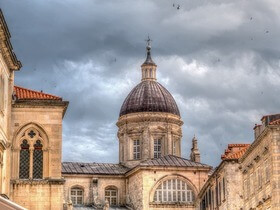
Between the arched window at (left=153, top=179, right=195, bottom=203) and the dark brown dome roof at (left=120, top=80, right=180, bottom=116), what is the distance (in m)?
9.65

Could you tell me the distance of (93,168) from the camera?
234 ft

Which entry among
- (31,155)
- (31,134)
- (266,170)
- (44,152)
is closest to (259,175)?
(266,170)

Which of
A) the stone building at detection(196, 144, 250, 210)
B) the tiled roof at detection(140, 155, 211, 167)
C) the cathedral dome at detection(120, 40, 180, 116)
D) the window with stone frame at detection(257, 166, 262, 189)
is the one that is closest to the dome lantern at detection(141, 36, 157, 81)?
the cathedral dome at detection(120, 40, 180, 116)

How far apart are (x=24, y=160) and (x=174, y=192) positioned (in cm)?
3278

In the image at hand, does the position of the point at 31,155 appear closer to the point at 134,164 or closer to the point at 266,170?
the point at 266,170

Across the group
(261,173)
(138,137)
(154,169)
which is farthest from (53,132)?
(138,137)

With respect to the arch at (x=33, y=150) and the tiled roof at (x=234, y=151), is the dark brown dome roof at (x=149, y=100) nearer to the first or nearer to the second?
the tiled roof at (x=234, y=151)

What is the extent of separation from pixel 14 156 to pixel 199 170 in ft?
113

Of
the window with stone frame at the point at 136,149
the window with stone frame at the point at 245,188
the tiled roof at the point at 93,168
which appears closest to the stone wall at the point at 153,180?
the tiled roof at the point at 93,168

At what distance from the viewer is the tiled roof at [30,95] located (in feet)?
117

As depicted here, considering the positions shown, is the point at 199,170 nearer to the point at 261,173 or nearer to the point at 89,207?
the point at 89,207

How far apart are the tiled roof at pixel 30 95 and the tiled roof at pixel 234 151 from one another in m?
15.1

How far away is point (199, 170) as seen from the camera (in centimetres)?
6631

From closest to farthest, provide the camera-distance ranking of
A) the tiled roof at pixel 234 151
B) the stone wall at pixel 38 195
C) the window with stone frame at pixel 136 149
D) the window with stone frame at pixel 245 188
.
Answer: the stone wall at pixel 38 195, the window with stone frame at pixel 245 188, the tiled roof at pixel 234 151, the window with stone frame at pixel 136 149
